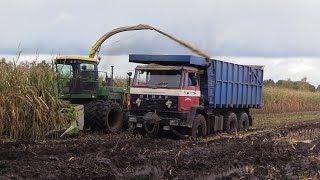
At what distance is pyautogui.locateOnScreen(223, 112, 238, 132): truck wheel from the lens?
17.4 m

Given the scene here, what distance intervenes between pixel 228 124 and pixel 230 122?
0.34m

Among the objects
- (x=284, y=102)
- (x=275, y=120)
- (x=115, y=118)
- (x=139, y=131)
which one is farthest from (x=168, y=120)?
(x=284, y=102)

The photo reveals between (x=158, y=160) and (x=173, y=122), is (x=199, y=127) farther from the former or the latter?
(x=158, y=160)

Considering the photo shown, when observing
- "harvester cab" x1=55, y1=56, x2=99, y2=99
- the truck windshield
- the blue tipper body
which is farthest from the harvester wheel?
the blue tipper body

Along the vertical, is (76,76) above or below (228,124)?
above

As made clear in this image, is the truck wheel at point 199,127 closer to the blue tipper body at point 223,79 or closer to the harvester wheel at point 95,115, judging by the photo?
the blue tipper body at point 223,79

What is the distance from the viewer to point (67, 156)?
9648 mm

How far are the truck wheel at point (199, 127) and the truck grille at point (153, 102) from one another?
979 millimetres

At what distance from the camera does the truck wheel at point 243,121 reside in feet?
61.3

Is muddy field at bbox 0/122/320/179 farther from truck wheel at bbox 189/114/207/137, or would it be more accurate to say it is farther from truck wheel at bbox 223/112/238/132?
truck wheel at bbox 223/112/238/132

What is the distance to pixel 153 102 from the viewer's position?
14.5 m

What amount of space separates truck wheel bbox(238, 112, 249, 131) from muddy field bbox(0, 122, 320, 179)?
17.3 ft

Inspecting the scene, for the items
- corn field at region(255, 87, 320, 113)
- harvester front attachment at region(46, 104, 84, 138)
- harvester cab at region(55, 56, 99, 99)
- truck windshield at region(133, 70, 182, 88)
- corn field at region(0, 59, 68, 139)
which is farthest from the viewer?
corn field at region(255, 87, 320, 113)

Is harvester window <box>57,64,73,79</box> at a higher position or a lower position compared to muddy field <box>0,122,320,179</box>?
higher
